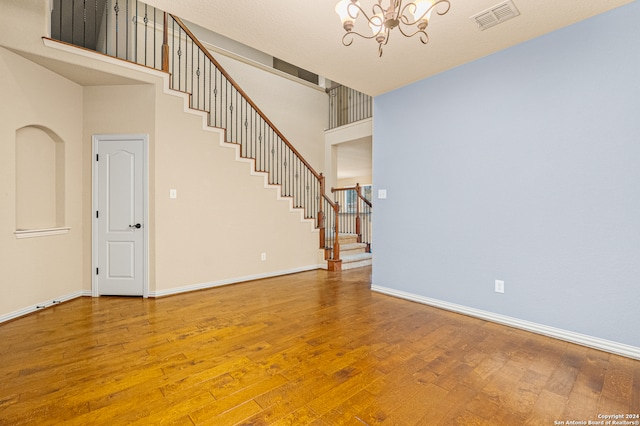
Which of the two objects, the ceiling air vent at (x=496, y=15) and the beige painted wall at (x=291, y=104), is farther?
the beige painted wall at (x=291, y=104)

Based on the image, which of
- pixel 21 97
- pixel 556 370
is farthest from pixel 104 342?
pixel 556 370

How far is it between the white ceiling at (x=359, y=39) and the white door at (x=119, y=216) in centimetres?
214

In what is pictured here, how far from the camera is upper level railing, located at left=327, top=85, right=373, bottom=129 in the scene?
6.87 m

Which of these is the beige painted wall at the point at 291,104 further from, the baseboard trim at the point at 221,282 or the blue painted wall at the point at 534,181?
the blue painted wall at the point at 534,181

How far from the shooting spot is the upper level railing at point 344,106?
6.87 m

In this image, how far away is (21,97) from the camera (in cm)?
304

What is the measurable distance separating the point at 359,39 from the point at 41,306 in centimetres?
450

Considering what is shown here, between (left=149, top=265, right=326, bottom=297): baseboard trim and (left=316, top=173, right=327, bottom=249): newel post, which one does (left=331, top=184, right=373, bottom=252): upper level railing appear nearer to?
(left=316, top=173, right=327, bottom=249): newel post

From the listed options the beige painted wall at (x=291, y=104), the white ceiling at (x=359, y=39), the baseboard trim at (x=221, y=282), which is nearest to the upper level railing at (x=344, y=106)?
the beige painted wall at (x=291, y=104)

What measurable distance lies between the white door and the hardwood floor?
0.63m

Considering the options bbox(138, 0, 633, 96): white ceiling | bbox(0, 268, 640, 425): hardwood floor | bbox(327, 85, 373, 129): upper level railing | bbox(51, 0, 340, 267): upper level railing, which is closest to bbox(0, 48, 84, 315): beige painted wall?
bbox(0, 268, 640, 425): hardwood floor

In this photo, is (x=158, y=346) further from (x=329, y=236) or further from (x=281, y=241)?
(x=329, y=236)

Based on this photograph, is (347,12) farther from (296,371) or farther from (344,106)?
(344,106)

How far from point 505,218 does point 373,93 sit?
2312 mm
